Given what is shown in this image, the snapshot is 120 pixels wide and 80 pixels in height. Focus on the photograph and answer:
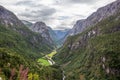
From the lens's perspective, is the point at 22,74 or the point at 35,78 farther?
the point at 35,78
